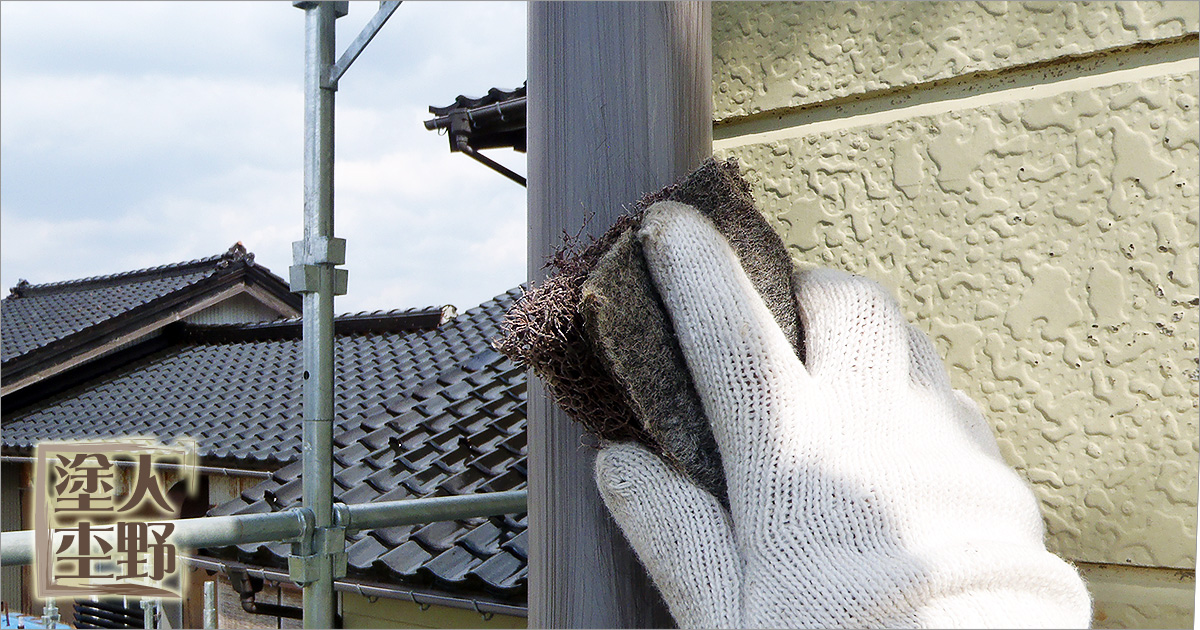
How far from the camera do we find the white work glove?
58 cm

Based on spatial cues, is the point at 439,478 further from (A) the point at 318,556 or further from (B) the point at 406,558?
(A) the point at 318,556

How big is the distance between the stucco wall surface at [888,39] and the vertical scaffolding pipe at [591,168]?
0.56 feet

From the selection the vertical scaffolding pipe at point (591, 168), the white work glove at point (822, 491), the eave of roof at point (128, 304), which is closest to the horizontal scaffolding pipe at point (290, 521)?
the vertical scaffolding pipe at point (591, 168)

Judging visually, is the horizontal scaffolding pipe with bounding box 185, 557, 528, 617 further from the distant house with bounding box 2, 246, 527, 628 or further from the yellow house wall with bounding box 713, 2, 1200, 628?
the yellow house wall with bounding box 713, 2, 1200, 628

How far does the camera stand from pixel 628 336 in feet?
2.19

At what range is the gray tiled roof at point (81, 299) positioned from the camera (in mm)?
10516

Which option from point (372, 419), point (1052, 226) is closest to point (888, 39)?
point (1052, 226)

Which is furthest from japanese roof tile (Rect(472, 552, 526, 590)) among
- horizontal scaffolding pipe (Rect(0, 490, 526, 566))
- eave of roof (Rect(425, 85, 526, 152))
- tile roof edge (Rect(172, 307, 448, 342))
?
tile roof edge (Rect(172, 307, 448, 342))

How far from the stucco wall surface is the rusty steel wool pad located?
25 cm

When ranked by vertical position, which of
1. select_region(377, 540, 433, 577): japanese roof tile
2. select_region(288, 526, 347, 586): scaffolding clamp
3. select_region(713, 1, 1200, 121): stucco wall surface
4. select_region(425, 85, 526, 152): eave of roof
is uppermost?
select_region(425, 85, 526, 152): eave of roof

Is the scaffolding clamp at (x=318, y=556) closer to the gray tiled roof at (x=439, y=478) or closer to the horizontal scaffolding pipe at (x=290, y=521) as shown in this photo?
the horizontal scaffolding pipe at (x=290, y=521)

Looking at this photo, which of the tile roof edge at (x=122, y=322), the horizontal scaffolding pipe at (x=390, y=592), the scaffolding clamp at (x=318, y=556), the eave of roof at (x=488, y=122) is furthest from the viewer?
Answer: the tile roof edge at (x=122, y=322)

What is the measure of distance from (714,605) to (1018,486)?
26cm

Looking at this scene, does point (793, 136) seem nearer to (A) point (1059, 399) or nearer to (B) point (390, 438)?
(A) point (1059, 399)
